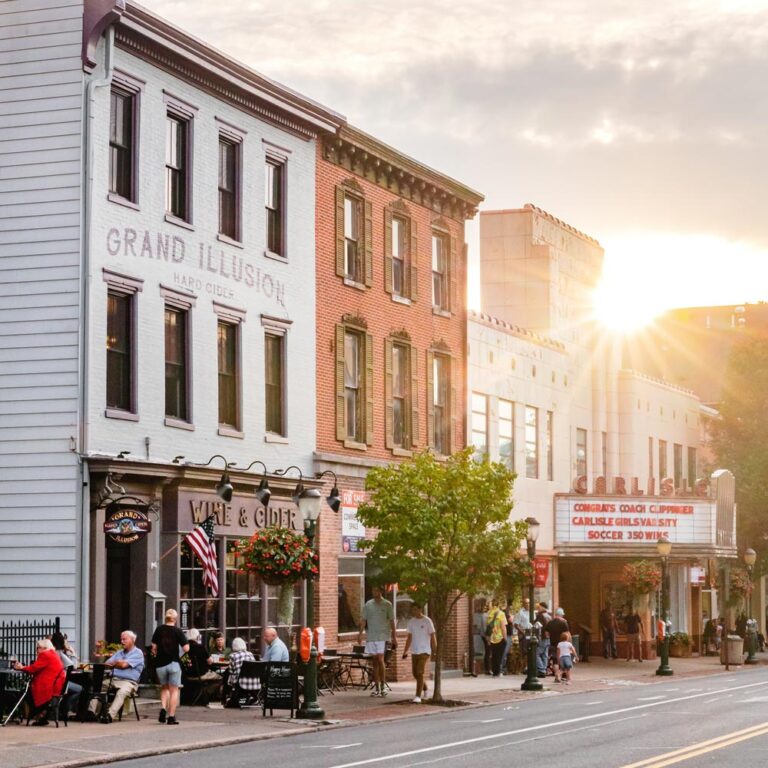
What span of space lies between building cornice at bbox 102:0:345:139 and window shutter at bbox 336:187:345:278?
169 centimetres

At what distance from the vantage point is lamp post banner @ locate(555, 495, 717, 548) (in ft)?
158

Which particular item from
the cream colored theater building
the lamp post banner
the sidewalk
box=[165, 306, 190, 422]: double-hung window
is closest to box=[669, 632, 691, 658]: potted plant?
the cream colored theater building

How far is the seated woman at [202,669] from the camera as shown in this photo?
87.8 ft

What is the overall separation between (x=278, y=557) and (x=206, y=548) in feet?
4.72

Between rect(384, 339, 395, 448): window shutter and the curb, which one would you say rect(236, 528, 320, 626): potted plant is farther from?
rect(384, 339, 395, 448): window shutter

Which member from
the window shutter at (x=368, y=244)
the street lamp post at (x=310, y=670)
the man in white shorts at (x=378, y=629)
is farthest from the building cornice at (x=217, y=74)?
the man in white shorts at (x=378, y=629)

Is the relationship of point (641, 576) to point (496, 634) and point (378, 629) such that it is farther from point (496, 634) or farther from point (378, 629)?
point (378, 629)

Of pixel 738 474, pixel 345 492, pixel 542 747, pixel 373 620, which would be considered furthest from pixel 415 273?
pixel 738 474

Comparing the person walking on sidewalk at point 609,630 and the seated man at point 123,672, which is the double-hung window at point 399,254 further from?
the person walking on sidewalk at point 609,630

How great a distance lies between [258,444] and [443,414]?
943cm

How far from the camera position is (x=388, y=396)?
37.6m

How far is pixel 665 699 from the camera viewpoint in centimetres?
3136

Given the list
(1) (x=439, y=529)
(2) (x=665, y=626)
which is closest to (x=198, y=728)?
(1) (x=439, y=529)

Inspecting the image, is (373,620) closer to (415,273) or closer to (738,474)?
(415,273)
